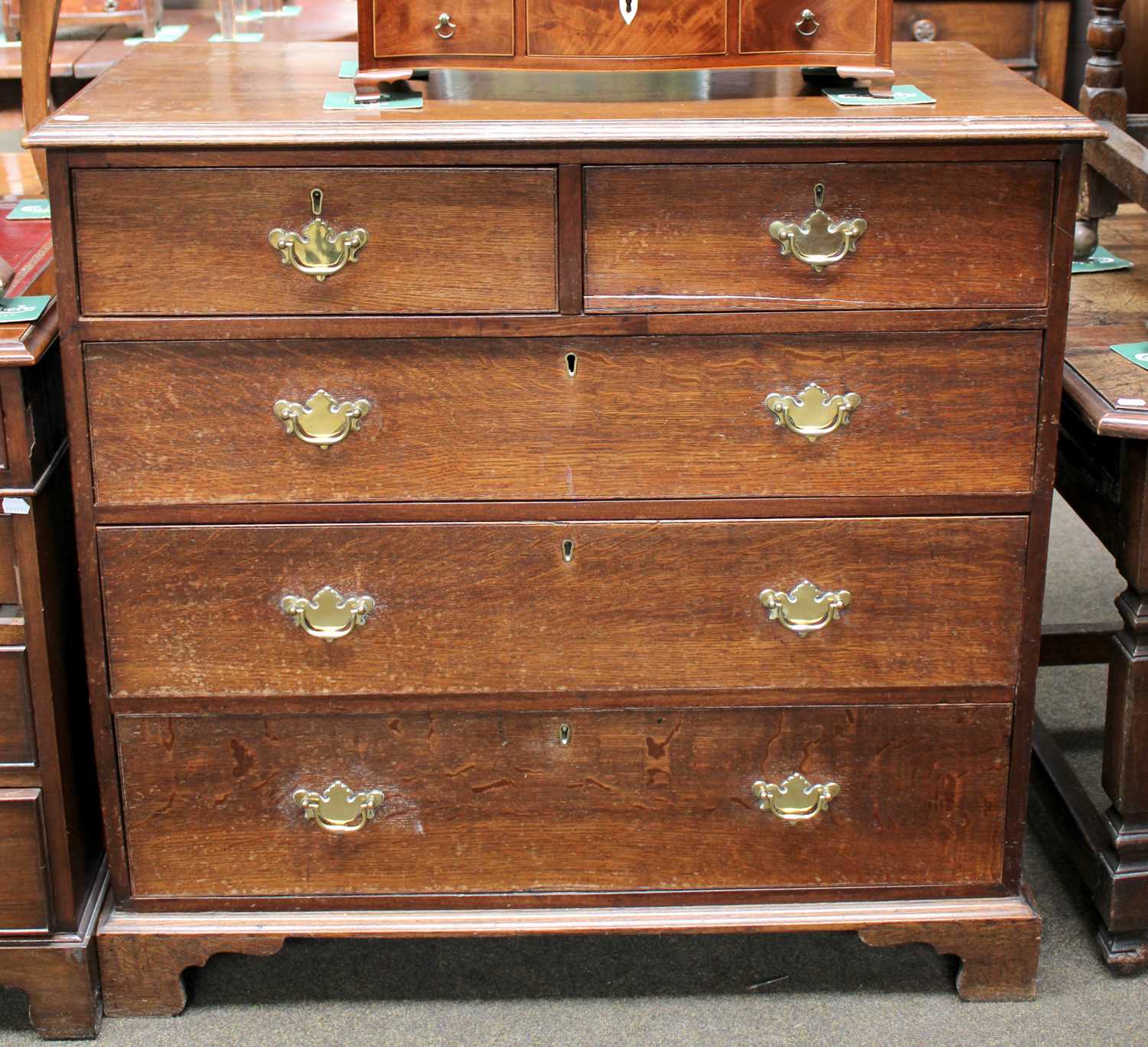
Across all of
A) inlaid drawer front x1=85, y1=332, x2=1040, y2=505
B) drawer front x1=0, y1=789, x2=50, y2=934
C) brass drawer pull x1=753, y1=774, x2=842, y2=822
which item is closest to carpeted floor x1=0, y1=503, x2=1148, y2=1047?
drawer front x1=0, y1=789, x2=50, y2=934

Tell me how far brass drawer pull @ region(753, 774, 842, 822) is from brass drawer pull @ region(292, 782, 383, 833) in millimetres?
518

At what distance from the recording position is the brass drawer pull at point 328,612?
81.6 inches

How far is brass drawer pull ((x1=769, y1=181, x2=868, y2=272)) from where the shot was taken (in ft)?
6.29

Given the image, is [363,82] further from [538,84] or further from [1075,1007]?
[1075,1007]

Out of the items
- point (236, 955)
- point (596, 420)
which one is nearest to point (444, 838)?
point (236, 955)

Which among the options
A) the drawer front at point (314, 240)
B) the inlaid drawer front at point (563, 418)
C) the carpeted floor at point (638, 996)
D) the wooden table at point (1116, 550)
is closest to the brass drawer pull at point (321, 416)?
the inlaid drawer front at point (563, 418)

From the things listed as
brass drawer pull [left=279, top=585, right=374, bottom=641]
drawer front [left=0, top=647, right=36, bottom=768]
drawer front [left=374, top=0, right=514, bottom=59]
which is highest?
drawer front [left=374, top=0, right=514, bottom=59]

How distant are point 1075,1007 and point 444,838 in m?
0.92

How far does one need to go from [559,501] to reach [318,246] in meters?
0.43

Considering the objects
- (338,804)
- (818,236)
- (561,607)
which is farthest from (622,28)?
(338,804)

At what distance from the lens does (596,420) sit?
2.01 meters

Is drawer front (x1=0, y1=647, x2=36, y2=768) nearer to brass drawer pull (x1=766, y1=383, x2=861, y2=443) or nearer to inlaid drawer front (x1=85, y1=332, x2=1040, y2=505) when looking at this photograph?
inlaid drawer front (x1=85, y1=332, x2=1040, y2=505)

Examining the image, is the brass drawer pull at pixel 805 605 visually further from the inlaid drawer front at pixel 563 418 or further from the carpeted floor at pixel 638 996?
the carpeted floor at pixel 638 996

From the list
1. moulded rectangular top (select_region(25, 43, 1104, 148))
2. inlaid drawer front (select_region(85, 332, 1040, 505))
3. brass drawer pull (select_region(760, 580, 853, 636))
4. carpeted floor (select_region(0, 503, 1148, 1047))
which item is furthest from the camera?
carpeted floor (select_region(0, 503, 1148, 1047))
